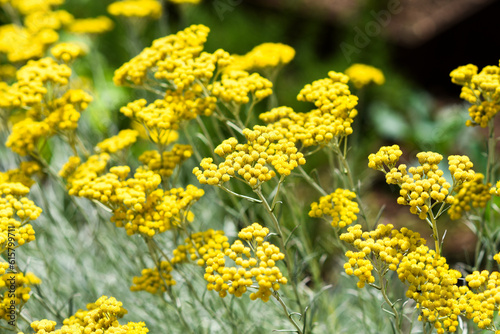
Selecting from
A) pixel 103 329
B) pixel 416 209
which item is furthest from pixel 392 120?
pixel 103 329

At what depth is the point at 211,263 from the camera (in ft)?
3.11

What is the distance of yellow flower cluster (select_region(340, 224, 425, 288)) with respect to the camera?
876 mm

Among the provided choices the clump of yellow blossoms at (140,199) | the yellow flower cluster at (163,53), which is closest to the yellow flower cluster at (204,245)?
the clump of yellow blossoms at (140,199)

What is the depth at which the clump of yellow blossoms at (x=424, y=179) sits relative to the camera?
2.95 ft

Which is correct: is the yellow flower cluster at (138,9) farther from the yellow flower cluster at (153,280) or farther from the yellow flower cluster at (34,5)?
the yellow flower cluster at (153,280)

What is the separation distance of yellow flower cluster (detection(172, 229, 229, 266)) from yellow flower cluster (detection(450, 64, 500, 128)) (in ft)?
2.00

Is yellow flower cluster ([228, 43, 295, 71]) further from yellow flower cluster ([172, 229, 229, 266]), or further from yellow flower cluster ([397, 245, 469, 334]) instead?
yellow flower cluster ([397, 245, 469, 334])

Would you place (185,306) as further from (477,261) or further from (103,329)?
(477,261)

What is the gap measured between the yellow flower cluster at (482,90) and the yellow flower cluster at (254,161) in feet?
1.42

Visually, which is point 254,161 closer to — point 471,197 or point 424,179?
point 424,179

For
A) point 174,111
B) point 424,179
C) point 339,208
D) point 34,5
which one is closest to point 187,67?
point 174,111

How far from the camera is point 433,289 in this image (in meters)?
0.86

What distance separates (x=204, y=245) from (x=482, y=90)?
28.1 inches

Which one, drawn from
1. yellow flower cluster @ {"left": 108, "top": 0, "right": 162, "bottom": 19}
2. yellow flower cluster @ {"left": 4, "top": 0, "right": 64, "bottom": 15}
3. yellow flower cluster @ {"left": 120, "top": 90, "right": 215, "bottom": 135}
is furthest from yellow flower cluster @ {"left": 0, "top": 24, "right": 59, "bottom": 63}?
yellow flower cluster @ {"left": 120, "top": 90, "right": 215, "bottom": 135}
